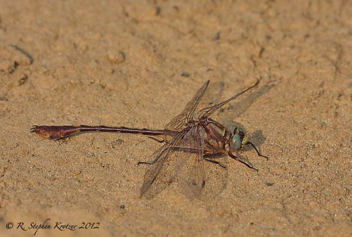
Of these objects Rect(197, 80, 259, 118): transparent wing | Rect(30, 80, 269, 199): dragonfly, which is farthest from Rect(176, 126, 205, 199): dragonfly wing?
Rect(197, 80, 259, 118): transparent wing

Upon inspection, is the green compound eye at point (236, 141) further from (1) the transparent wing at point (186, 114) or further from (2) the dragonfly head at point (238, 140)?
(1) the transparent wing at point (186, 114)

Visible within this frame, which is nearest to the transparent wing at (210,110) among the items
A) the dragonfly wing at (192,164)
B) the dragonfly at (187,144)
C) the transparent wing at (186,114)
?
the dragonfly at (187,144)

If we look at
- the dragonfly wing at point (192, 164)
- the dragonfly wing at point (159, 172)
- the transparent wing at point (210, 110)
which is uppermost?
the transparent wing at point (210, 110)

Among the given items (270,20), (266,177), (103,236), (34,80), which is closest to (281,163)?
(266,177)

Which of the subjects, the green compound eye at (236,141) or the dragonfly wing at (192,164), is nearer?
the dragonfly wing at (192,164)

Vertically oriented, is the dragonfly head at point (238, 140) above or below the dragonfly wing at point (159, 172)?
above

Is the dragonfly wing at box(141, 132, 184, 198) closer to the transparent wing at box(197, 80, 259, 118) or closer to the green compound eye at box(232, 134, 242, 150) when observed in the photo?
the transparent wing at box(197, 80, 259, 118)

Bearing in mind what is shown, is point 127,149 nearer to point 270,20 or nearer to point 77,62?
point 77,62
